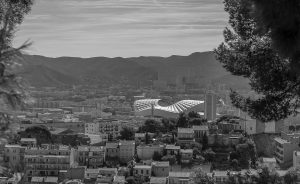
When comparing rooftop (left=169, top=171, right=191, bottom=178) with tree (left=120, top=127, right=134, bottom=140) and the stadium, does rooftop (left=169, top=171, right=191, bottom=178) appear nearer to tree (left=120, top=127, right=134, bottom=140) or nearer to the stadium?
tree (left=120, top=127, right=134, bottom=140)

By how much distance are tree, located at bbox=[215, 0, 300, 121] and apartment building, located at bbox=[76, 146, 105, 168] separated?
1380cm

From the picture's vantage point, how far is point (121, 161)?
19.4 m

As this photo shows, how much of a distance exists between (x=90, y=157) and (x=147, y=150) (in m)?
1.83

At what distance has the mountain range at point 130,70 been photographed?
83125 mm

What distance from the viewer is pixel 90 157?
18.8 meters

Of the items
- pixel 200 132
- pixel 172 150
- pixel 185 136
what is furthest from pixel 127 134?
pixel 172 150

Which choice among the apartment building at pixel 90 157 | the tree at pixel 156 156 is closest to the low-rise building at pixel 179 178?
the tree at pixel 156 156

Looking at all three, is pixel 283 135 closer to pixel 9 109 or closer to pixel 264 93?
pixel 264 93

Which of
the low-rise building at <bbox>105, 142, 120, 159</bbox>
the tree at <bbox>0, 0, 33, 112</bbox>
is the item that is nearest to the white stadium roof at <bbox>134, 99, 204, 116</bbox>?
the low-rise building at <bbox>105, 142, 120, 159</bbox>

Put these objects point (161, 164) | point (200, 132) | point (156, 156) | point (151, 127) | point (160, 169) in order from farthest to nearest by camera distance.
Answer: point (151, 127), point (200, 132), point (156, 156), point (161, 164), point (160, 169)

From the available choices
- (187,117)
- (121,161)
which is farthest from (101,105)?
(121,161)

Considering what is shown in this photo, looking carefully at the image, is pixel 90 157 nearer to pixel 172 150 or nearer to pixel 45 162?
pixel 45 162

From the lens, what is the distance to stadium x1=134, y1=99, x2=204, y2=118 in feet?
136

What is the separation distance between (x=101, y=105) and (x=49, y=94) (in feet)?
47.6
